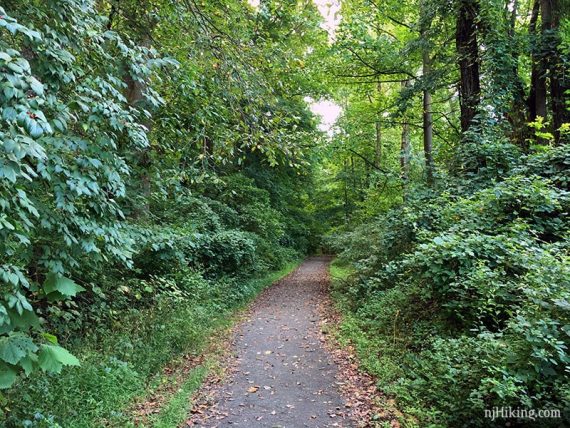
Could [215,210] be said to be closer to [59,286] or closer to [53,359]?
[59,286]

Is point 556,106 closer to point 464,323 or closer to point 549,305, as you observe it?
point 464,323

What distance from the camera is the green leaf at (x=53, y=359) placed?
2568 millimetres

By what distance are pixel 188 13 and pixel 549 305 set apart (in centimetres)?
599

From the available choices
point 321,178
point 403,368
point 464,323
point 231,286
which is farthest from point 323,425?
point 321,178

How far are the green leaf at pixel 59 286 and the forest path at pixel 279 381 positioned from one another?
2.33 meters

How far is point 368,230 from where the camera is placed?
11.8m

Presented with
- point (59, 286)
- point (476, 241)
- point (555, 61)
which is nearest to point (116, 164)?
point (59, 286)

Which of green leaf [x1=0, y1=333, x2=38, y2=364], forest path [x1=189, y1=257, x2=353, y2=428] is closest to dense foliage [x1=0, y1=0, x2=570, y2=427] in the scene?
green leaf [x1=0, y1=333, x2=38, y2=364]

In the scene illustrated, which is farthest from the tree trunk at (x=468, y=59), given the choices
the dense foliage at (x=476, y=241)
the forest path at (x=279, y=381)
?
the forest path at (x=279, y=381)

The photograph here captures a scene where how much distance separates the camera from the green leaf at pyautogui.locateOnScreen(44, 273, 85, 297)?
292cm

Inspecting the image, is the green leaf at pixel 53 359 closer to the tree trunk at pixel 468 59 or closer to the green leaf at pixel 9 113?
the green leaf at pixel 9 113

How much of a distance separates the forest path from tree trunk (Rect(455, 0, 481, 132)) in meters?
6.53

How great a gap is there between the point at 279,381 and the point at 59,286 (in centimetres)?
357

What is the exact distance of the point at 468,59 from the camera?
932cm
